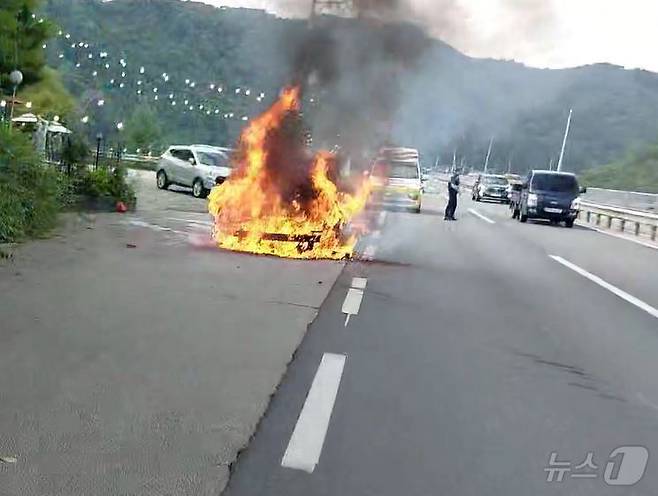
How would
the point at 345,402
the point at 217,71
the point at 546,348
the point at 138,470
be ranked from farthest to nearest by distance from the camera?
the point at 217,71 < the point at 546,348 < the point at 345,402 < the point at 138,470

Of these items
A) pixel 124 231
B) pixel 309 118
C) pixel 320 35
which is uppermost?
pixel 320 35

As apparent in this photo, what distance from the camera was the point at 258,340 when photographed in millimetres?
6227

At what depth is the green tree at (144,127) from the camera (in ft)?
186

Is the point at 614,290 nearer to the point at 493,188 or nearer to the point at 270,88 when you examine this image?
the point at 270,88

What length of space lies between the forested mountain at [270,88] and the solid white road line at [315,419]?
8.57 metres

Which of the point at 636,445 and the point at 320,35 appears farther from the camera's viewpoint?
the point at 320,35

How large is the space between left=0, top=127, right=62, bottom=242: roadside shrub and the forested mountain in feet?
10.5

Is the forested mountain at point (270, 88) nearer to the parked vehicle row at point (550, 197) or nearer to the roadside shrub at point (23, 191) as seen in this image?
the parked vehicle row at point (550, 197)

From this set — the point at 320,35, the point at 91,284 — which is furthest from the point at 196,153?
the point at 91,284

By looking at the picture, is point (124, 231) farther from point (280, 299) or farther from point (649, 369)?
point (649, 369)

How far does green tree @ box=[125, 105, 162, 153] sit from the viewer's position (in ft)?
186

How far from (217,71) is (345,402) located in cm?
3531

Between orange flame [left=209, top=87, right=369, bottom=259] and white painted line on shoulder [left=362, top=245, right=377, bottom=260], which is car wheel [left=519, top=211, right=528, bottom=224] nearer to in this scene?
white painted line on shoulder [left=362, top=245, right=377, bottom=260]

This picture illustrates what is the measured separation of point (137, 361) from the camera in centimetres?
534
